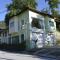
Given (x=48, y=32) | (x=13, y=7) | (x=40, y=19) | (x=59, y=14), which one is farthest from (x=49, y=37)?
(x=13, y=7)

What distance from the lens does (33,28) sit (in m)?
35.7

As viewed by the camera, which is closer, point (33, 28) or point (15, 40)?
point (33, 28)

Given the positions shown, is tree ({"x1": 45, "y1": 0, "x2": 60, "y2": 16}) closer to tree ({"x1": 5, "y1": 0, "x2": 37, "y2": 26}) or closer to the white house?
the white house

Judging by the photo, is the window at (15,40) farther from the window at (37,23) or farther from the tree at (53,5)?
the tree at (53,5)

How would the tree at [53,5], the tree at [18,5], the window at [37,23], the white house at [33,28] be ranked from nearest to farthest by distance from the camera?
the white house at [33,28], the window at [37,23], the tree at [53,5], the tree at [18,5]

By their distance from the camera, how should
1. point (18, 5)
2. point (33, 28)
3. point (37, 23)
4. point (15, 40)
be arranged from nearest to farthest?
point (33, 28) < point (37, 23) < point (15, 40) < point (18, 5)

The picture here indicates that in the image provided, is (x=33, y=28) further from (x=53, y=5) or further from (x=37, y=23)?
(x=53, y=5)

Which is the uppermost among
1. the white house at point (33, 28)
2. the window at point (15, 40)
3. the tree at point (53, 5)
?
the tree at point (53, 5)

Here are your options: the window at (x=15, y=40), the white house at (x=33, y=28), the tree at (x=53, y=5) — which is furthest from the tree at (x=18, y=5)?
the window at (x=15, y=40)

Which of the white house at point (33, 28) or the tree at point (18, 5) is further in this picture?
the tree at point (18, 5)

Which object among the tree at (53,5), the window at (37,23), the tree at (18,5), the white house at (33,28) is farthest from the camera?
the tree at (18,5)

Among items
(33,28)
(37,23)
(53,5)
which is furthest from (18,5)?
(33,28)

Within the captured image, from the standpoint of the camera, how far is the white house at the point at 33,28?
3500 cm

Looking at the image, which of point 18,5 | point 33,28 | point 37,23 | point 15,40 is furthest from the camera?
point 18,5
